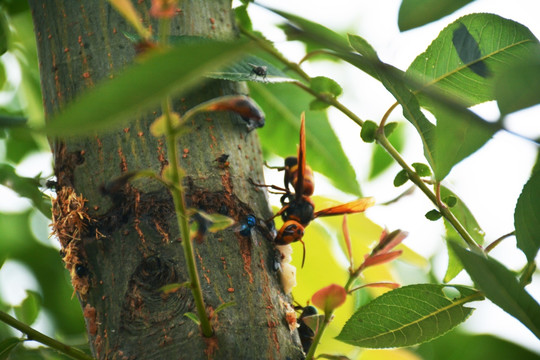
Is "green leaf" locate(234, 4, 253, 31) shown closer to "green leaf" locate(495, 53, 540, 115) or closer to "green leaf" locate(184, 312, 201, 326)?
"green leaf" locate(184, 312, 201, 326)

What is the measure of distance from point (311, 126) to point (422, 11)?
83cm

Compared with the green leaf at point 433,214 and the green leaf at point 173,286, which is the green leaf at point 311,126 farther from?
the green leaf at point 173,286

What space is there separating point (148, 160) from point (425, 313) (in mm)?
561

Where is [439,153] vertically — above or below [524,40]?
below

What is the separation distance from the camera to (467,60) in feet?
3.60

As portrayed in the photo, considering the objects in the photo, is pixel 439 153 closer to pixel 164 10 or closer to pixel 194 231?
pixel 194 231

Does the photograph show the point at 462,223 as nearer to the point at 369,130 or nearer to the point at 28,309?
the point at 369,130

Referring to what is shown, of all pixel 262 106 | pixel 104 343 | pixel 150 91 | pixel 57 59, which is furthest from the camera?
pixel 262 106

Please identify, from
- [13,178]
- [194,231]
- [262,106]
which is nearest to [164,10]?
[194,231]

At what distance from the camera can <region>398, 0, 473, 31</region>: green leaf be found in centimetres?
65

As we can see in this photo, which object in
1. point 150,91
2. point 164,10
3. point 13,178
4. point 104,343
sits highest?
point 13,178

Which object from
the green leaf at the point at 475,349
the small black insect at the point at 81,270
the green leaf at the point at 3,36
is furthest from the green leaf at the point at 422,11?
the green leaf at the point at 3,36

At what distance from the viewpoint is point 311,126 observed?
5.13 ft

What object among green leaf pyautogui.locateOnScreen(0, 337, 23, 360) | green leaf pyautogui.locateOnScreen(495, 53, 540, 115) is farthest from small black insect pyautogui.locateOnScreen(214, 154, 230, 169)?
green leaf pyautogui.locateOnScreen(495, 53, 540, 115)
